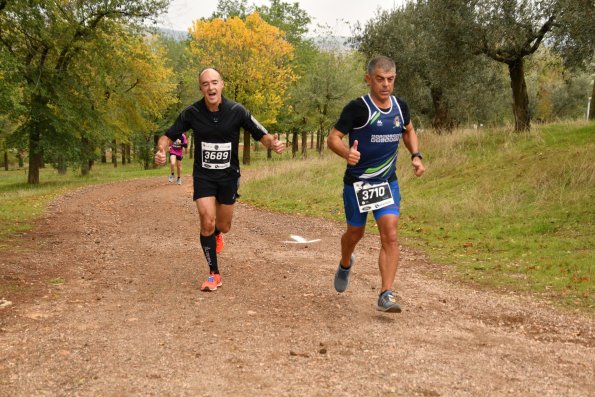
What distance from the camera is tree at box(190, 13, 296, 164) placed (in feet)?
106

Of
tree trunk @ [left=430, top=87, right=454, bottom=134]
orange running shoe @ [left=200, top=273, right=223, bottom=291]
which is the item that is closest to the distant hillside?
tree trunk @ [left=430, top=87, right=454, bottom=134]

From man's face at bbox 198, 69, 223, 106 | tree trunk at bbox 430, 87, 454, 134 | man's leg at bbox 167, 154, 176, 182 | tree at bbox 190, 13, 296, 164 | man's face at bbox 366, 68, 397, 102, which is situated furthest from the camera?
tree at bbox 190, 13, 296, 164

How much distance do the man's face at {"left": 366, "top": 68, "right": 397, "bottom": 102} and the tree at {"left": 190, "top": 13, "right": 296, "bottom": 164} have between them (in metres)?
27.9

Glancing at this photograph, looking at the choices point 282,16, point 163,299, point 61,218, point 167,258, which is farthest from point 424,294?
point 282,16

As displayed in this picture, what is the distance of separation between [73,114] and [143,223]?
12926 millimetres

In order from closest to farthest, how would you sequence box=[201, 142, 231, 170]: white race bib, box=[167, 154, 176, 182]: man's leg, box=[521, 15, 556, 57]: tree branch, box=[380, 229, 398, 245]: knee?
box=[380, 229, 398, 245]: knee
box=[201, 142, 231, 170]: white race bib
box=[167, 154, 176, 182]: man's leg
box=[521, 15, 556, 57]: tree branch

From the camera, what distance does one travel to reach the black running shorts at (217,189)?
19.7 ft

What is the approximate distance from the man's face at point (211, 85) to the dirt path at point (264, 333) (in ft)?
7.05

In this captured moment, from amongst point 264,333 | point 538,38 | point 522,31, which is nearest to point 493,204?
point 264,333

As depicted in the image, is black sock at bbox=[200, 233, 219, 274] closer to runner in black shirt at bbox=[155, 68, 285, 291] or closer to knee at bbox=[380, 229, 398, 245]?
runner in black shirt at bbox=[155, 68, 285, 291]

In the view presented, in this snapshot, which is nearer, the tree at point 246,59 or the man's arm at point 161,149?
the man's arm at point 161,149

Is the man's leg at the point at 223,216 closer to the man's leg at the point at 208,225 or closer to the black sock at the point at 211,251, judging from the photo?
the man's leg at the point at 208,225

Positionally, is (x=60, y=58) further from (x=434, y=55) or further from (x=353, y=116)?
(x=353, y=116)

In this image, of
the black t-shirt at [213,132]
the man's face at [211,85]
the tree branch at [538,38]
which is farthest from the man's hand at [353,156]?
the tree branch at [538,38]
